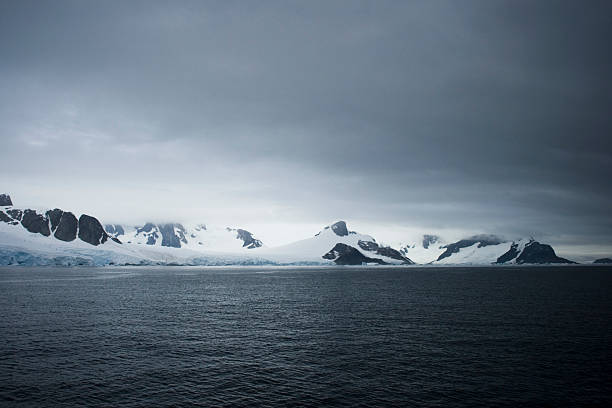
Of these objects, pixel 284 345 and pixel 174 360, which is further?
pixel 284 345

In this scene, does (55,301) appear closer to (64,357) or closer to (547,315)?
(64,357)

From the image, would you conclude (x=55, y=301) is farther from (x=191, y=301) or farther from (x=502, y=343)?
(x=502, y=343)

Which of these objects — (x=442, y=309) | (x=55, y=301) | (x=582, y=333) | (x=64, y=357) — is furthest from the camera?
(x=55, y=301)

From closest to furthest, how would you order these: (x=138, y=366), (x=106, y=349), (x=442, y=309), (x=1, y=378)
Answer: (x=1, y=378)
(x=138, y=366)
(x=106, y=349)
(x=442, y=309)

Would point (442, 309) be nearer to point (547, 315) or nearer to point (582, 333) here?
point (547, 315)

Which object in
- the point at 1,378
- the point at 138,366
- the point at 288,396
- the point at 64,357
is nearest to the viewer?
the point at 288,396

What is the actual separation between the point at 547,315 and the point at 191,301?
2924 inches

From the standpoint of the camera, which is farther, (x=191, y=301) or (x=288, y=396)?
(x=191, y=301)

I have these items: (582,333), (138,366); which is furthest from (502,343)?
(138,366)

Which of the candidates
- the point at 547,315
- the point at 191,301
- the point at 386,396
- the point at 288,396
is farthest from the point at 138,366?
the point at 547,315

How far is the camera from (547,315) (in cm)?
7381

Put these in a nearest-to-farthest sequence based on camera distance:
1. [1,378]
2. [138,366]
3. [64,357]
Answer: [1,378] < [138,366] < [64,357]

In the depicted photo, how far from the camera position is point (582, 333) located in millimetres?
57062

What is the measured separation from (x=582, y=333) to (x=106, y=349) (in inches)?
2500
